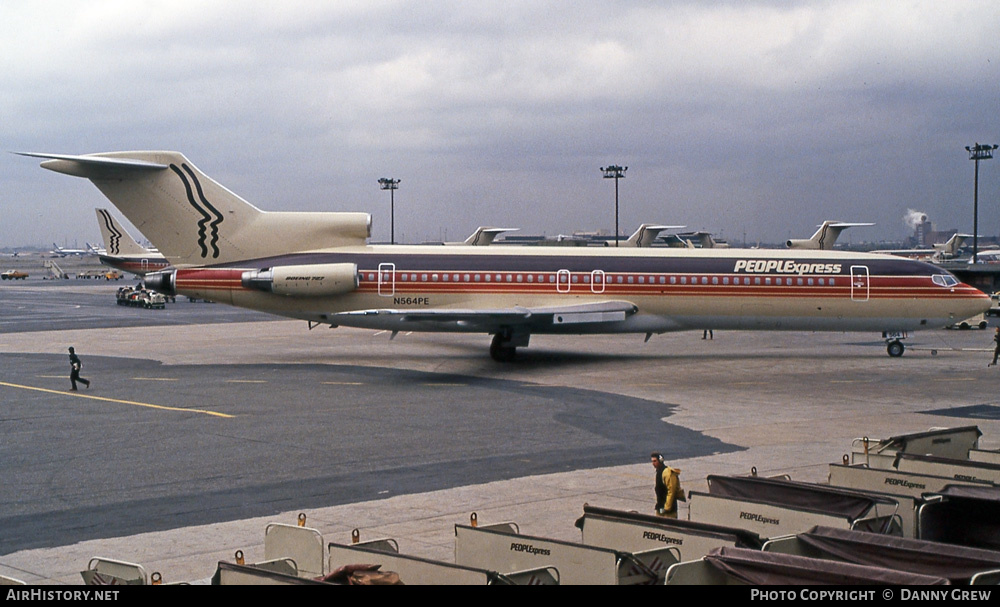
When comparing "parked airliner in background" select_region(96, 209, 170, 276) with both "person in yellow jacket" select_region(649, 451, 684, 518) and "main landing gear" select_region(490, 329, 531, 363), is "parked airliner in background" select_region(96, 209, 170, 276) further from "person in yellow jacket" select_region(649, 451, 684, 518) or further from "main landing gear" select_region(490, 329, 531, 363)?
"person in yellow jacket" select_region(649, 451, 684, 518)

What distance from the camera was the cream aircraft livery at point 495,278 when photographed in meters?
36.4

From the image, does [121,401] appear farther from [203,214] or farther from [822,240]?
[822,240]

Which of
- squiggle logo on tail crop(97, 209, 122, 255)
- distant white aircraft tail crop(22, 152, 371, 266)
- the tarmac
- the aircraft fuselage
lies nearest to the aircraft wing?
the aircraft fuselage

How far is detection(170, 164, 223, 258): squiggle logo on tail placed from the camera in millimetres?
37125

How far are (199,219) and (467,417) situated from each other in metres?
17.2

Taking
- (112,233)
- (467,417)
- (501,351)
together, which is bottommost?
(467,417)

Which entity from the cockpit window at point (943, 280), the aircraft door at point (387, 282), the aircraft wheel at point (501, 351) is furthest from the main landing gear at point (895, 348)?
the aircraft door at point (387, 282)

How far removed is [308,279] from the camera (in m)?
36.3

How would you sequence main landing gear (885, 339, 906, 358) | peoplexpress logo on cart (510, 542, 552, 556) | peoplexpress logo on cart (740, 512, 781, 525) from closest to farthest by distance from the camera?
peoplexpress logo on cart (510, 542, 552, 556)
peoplexpress logo on cart (740, 512, 781, 525)
main landing gear (885, 339, 906, 358)

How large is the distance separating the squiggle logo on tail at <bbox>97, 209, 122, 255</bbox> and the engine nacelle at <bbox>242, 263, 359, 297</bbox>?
201ft

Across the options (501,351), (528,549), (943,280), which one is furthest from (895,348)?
(528,549)
